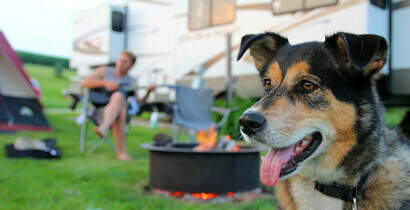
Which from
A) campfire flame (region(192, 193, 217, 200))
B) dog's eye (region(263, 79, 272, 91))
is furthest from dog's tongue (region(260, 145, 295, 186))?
campfire flame (region(192, 193, 217, 200))

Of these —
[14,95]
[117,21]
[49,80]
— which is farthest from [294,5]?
[49,80]

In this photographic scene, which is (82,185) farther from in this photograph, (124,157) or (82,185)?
(124,157)

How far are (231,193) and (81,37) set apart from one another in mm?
12644

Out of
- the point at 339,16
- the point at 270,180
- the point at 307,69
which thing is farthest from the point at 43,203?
the point at 339,16

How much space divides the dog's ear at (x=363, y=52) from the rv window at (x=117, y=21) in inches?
463

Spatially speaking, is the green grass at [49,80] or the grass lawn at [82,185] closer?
the grass lawn at [82,185]

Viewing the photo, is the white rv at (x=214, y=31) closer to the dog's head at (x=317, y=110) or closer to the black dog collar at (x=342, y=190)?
the dog's head at (x=317, y=110)

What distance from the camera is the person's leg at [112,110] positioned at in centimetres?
556

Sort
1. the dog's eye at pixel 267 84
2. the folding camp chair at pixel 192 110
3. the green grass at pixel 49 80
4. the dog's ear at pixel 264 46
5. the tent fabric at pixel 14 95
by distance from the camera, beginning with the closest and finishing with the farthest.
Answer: the dog's eye at pixel 267 84
the dog's ear at pixel 264 46
the folding camp chair at pixel 192 110
the tent fabric at pixel 14 95
the green grass at pixel 49 80

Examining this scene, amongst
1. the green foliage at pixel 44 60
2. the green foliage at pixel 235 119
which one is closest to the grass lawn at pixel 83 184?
the green foliage at pixel 235 119

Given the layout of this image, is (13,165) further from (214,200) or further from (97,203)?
(214,200)

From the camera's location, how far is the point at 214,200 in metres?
3.79

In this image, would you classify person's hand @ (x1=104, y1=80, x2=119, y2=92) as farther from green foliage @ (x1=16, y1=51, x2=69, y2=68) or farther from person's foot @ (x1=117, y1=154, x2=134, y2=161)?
green foliage @ (x1=16, y1=51, x2=69, y2=68)

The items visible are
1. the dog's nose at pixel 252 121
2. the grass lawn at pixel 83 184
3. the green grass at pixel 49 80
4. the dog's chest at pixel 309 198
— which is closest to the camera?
the dog's nose at pixel 252 121
